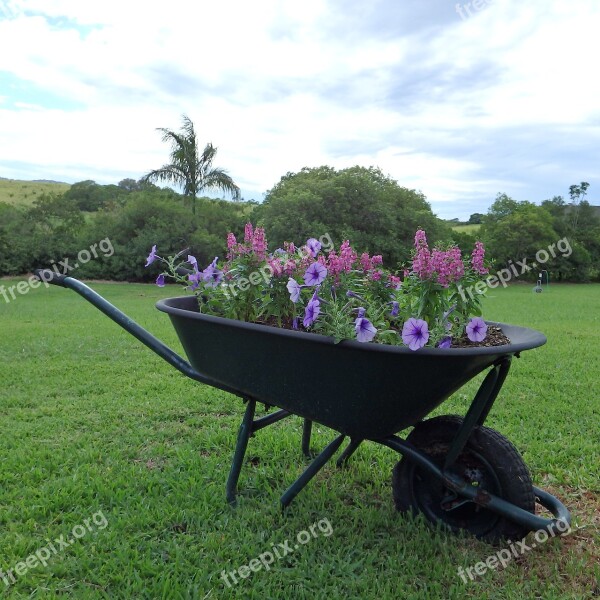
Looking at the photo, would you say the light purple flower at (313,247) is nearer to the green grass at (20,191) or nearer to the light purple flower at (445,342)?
the light purple flower at (445,342)

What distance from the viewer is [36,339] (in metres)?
6.15

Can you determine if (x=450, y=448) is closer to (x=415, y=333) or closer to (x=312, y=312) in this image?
(x=415, y=333)

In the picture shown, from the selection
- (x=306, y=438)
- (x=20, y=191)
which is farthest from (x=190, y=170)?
(x=306, y=438)

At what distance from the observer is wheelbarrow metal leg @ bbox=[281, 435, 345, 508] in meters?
2.08

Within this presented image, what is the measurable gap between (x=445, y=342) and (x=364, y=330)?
0.96 ft

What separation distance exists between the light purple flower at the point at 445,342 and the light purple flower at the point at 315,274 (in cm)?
44

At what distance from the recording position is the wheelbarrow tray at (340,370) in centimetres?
166

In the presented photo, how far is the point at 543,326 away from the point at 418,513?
6.62 m

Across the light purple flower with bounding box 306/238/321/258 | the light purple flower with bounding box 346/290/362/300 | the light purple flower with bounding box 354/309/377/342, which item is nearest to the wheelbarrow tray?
the light purple flower with bounding box 354/309/377/342

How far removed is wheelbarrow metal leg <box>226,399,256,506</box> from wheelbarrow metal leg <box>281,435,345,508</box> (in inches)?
9.1

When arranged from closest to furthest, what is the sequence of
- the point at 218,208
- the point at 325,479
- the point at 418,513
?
the point at 418,513 → the point at 325,479 → the point at 218,208

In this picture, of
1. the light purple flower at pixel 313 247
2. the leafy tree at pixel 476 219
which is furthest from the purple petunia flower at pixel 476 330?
the leafy tree at pixel 476 219

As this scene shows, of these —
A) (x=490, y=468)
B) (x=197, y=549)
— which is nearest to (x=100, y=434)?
(x=197, y=549)

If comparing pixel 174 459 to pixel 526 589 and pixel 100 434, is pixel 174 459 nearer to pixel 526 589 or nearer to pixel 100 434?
pixel 100 434
